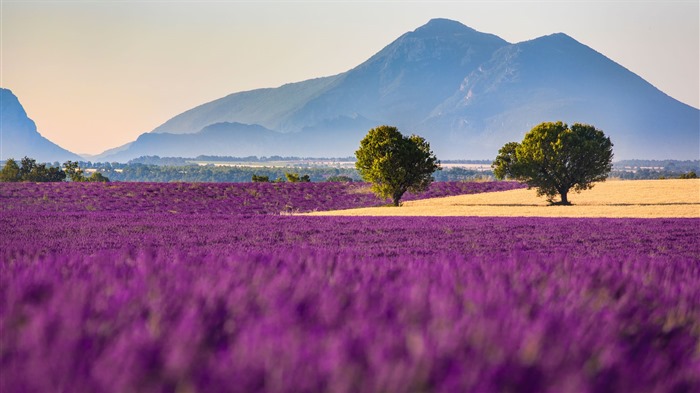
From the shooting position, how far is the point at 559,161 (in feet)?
219

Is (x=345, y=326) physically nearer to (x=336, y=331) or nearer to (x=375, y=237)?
(x=336, y=331)

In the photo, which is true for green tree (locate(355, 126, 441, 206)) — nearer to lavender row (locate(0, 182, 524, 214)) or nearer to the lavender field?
lavender row (locate(0, 182, 524, 214))

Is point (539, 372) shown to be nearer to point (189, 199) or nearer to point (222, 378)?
point (222, 378)

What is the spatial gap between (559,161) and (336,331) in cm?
6714

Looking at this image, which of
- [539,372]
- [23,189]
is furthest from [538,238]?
[23,189]

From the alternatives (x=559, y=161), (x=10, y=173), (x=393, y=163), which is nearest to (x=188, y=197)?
(x=393, y=163)

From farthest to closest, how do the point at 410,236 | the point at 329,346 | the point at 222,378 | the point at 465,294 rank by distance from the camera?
1. the point at 410,236
2. the point at 465,294
3. the point at 329,346
4. the point at 222,378

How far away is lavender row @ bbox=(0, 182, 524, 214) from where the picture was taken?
61.7 metres

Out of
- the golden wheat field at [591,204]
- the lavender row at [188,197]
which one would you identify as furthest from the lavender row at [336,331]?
the lavender row at [188,197]

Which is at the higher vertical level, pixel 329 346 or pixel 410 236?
pixel 329 346

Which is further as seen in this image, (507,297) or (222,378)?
(507,297)

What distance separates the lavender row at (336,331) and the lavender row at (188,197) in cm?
5596

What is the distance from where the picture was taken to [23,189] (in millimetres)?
68312

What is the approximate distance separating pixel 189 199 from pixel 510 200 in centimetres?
3168
